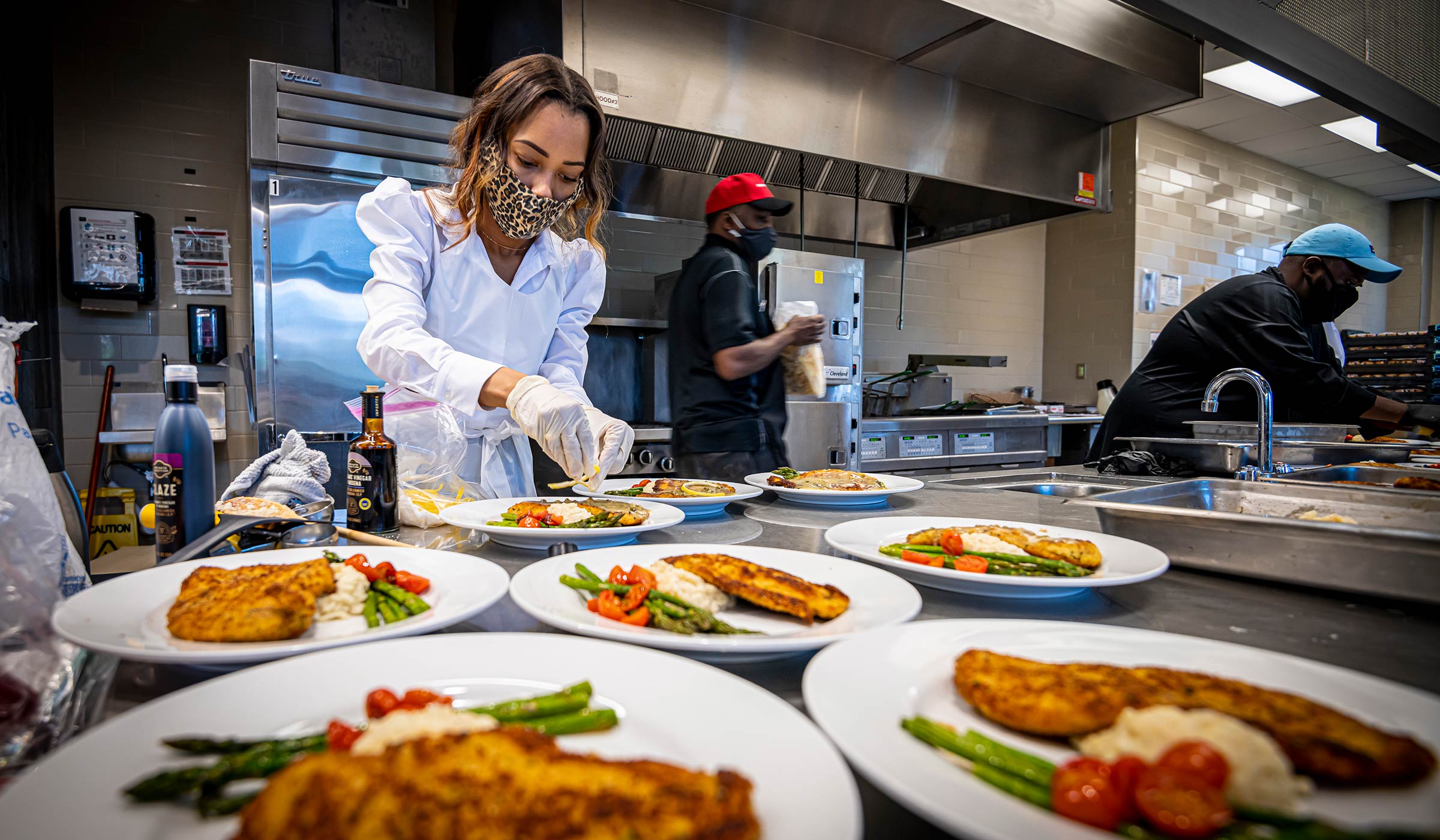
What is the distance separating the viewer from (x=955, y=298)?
725 centimetres

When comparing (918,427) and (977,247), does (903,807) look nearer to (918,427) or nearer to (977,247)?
(918,427)

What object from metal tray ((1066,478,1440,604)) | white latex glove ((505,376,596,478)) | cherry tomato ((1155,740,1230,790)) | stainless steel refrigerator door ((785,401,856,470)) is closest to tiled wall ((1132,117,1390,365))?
stainless steel refrigerator door ((785,401,856,470))

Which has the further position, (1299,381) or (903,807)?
(1299,381)

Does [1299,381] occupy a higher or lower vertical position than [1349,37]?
lower

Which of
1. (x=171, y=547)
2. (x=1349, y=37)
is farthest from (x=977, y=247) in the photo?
(x=171, y=547)

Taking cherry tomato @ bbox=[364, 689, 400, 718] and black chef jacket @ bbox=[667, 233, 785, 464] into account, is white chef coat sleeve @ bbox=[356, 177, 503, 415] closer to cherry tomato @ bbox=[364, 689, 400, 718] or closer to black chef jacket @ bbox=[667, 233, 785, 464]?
black chef jacket @ bbox=[667, 233, 785, 464]

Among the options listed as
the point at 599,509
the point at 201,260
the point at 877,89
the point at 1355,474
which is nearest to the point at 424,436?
the point at 599,509

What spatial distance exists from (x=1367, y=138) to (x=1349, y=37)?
706cm

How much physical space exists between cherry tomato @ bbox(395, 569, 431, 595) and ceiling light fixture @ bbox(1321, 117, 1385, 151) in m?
9.33

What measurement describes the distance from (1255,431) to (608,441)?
268 cm

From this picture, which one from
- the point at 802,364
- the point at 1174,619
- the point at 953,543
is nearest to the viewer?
the point at 1174,619

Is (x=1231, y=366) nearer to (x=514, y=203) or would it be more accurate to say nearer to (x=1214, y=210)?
(x=514, y=203)

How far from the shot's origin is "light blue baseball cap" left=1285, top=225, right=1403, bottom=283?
3.59 m

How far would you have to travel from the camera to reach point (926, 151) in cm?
448
